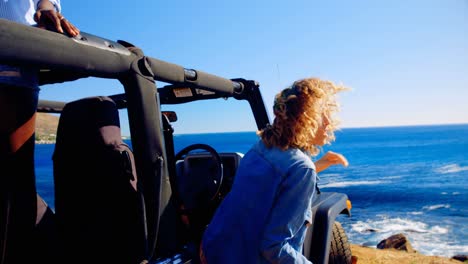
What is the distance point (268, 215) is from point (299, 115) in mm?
607

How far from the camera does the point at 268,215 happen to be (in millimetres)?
2033

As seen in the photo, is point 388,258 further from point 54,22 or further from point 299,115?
point 54,22

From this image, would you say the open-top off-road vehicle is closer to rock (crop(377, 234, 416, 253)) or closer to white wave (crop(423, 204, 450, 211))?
rock (crop(377, 234, 416, 253))

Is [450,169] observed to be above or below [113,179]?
below

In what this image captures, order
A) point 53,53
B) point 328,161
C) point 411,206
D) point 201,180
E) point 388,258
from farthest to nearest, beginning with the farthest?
point 411,206, point 388,258, point 201,180, point 328,161, point 53,53

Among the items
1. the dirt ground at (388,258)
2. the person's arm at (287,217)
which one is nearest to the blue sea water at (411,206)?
the dirt ground at (388,258)

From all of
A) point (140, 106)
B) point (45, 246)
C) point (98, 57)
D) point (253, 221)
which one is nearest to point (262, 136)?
point (253, 221)

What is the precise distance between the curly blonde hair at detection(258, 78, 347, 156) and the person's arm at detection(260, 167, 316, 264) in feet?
0.75

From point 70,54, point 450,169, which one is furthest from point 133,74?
point 450,169

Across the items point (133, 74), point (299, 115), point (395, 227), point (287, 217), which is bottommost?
point (395, 227)

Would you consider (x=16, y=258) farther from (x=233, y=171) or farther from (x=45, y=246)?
(x=233, y=171)

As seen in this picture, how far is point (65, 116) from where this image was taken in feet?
7.16

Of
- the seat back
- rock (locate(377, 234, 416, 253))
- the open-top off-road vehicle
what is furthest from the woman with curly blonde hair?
rock (locate(377, 234, 416, 253))

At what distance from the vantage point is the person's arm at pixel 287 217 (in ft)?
6.48
